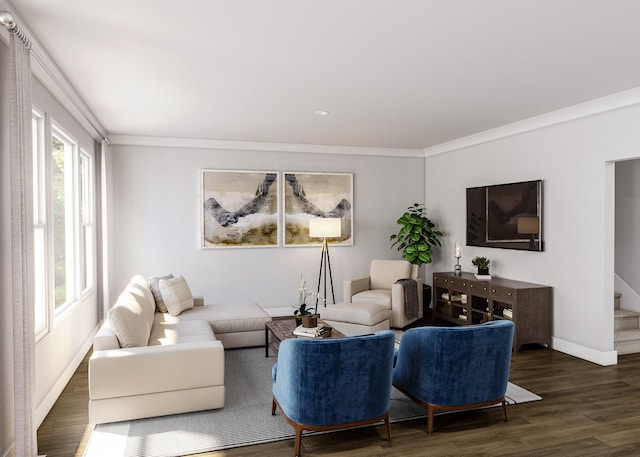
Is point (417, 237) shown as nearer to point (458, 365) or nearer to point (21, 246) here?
point (458, 365)

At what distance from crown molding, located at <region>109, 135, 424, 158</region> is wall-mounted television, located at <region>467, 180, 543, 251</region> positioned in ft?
5.06

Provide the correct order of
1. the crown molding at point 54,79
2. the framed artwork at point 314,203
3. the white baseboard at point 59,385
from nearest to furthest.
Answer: the crown molding at point 54,79, the white baseboard at point 59,385, the framed artwork at point 314,203

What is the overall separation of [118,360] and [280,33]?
2.41m

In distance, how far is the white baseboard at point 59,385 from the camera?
135 inches

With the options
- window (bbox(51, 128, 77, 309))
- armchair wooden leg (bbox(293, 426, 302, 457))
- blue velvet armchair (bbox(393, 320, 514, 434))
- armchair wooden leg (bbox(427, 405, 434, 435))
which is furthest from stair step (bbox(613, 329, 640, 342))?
window (bbox(51, 128, 77, 309))

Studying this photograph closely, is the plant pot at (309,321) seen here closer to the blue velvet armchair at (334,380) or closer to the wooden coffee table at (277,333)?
the wooden coffee table at (277,333)

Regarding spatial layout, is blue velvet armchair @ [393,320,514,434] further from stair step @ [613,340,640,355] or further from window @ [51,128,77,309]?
window @ [51,128,77,309]

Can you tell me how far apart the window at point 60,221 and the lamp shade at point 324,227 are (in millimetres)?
2796

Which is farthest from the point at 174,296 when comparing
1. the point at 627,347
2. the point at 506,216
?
the point at 627,347

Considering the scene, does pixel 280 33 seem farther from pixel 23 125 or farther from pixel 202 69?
pixel 23 125

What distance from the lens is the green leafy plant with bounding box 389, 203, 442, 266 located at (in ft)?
23.1

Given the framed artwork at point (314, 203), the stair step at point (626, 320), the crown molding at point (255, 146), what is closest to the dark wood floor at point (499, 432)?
the stair step at point (626, 320)

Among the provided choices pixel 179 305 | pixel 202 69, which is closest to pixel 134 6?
pixel 202 69

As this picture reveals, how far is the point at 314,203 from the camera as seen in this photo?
24.0 feet
